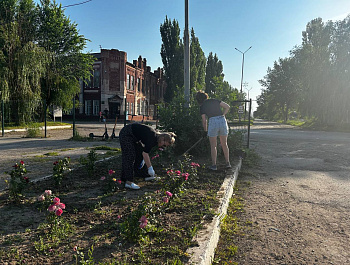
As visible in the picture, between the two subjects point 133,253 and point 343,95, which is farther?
point 343,95

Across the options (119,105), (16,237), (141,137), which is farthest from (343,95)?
(16,237)

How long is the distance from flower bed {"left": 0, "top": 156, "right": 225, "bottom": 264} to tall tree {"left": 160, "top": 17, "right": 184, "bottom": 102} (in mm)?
38042

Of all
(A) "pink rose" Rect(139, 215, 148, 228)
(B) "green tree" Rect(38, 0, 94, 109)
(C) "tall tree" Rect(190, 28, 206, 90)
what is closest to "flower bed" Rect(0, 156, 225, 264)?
(A) "pink rose" Rect(139, 215, 148, 228)

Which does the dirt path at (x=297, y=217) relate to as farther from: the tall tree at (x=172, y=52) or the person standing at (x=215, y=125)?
the tall tree at (x=172, y=52)

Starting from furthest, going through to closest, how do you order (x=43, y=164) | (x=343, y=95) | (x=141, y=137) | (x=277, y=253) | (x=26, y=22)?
1. (x=343, y=95)
2. (x=26, y=22)
3. (x=43, y=164)
4. (x=141, y=137)
5. (x=277, y=253)

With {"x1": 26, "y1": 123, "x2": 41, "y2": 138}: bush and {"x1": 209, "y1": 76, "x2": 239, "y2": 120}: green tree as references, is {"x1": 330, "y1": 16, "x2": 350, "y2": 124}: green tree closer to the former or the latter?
{"x1": 209, "y1": 76, "x2": 239, "y2": 120}: green tree

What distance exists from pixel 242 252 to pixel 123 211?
4.61 ft

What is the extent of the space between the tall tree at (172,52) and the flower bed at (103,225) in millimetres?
38042

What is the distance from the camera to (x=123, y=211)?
3.22 m

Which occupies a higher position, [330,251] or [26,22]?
[26,22]

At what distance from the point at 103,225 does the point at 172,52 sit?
40944 millimetres

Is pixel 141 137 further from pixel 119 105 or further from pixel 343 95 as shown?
pixel 119 105

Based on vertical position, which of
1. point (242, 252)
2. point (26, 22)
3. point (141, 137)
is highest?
point (26, 22)

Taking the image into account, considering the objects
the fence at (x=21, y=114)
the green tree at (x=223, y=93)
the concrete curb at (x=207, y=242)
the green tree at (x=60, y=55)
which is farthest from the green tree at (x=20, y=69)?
the concrete curb at (x=207, y=242)
